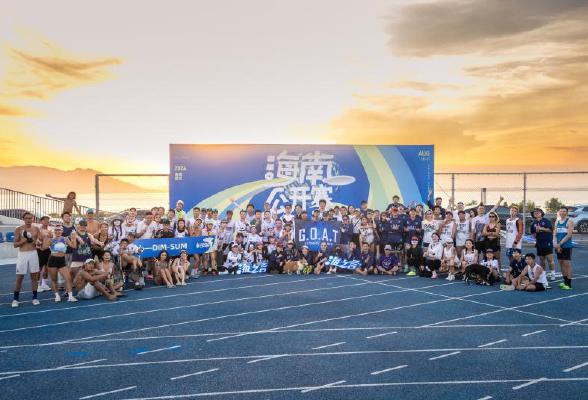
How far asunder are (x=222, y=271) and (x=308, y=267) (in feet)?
9.64

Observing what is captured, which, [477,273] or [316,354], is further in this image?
[477,273]

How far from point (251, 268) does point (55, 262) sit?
6489 mm

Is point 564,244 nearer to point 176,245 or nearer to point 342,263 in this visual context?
point 342,263

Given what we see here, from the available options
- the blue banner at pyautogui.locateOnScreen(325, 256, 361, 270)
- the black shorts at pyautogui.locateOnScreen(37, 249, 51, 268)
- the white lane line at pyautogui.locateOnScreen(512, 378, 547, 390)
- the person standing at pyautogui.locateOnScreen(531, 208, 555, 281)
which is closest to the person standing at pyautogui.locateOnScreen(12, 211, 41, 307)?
the black shorts at pyautogui.locateOnScreen(37, 249, 51, 268)

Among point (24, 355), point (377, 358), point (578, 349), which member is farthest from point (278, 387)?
point (578, 349)

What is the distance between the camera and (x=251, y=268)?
57.4 ft

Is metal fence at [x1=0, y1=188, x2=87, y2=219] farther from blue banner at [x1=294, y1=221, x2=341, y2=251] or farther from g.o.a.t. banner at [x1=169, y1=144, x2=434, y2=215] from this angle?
blue banner at [x1=294, y1=221, x2=341, y2=251]

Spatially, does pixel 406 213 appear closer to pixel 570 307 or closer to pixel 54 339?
pixel 570 307

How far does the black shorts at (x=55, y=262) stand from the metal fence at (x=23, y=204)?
34.5 feet

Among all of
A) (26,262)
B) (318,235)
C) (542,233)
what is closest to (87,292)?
(26,262)

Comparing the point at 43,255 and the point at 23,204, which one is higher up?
the point at 23,204

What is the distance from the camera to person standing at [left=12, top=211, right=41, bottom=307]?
12164 millimetres

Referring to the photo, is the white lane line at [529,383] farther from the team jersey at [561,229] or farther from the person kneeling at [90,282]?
the person kneeling at [90,282]

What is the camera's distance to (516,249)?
594 inches
